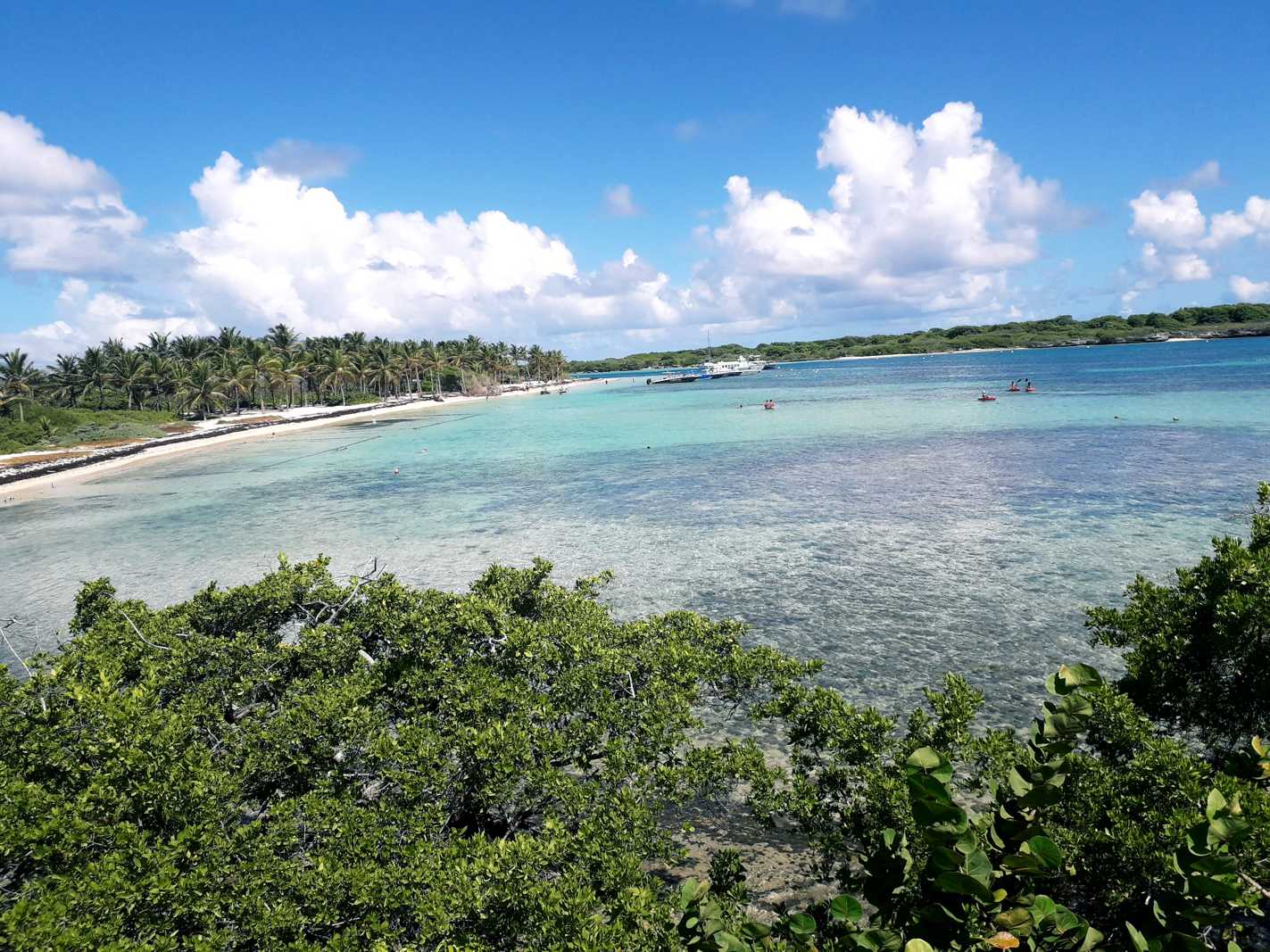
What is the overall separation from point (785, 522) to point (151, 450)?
6090cm

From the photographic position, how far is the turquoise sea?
16.9 metres

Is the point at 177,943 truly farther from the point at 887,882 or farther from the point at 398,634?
the point at 887,882

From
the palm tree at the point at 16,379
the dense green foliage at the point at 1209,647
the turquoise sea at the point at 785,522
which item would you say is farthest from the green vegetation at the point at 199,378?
the dense green foliage at the point at 1209,647

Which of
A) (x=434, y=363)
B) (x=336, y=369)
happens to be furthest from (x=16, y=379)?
(x=434, y=363)

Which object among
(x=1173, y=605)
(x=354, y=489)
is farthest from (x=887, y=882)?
(x=354, y=489)

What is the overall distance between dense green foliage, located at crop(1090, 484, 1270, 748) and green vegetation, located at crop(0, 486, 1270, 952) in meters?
0.03

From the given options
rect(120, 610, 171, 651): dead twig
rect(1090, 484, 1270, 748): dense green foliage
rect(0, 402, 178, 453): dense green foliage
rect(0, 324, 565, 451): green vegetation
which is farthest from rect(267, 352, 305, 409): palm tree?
rect(1090, 484, 1270, 748): dense green foliage

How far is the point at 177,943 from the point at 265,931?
2.41 feet

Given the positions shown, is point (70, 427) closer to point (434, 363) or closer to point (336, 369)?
point (336, 369)

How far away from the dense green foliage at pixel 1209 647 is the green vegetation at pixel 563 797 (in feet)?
0.11

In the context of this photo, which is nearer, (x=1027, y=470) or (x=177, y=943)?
(x=177, y=943)

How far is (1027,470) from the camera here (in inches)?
1363

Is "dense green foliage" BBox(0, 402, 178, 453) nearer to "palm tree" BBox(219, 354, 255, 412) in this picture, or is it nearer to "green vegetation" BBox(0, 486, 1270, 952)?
"palm tree" BBox(219, 354, 255, 412)

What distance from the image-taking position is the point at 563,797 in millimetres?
6852
